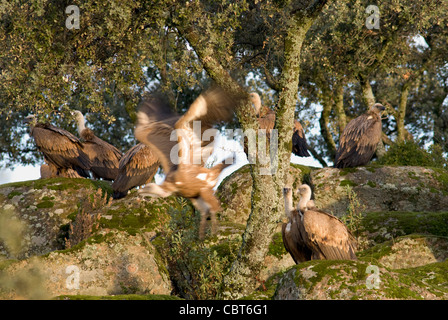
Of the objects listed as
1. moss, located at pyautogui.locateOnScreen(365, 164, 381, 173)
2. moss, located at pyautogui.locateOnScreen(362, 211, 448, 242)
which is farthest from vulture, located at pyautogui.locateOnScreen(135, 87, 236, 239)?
moss, located at pyautogui.locateOnScreen(365, 164, 381, 173)

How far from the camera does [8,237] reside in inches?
266

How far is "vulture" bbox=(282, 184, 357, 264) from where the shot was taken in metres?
10.5

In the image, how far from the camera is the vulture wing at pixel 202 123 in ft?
30.8

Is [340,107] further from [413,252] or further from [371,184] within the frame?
[413,252]

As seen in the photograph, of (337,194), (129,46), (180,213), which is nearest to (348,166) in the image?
(337,194)

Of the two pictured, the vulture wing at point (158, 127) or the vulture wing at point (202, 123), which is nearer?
the vulture wing at point (202, 123)

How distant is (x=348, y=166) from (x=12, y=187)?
946cm

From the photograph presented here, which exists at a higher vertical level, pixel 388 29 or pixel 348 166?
pixel 388 29

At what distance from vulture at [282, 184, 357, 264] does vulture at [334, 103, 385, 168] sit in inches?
260

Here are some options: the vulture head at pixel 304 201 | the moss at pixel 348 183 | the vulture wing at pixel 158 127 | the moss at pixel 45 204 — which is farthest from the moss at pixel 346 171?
the moss at pixel 45 204

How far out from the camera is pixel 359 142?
1728cm

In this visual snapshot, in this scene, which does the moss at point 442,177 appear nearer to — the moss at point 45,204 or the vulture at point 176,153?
the vulture at point 176,153

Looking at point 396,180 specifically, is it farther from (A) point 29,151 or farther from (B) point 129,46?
(A) point 29,151

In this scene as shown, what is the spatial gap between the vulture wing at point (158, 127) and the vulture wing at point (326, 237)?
2.62m
